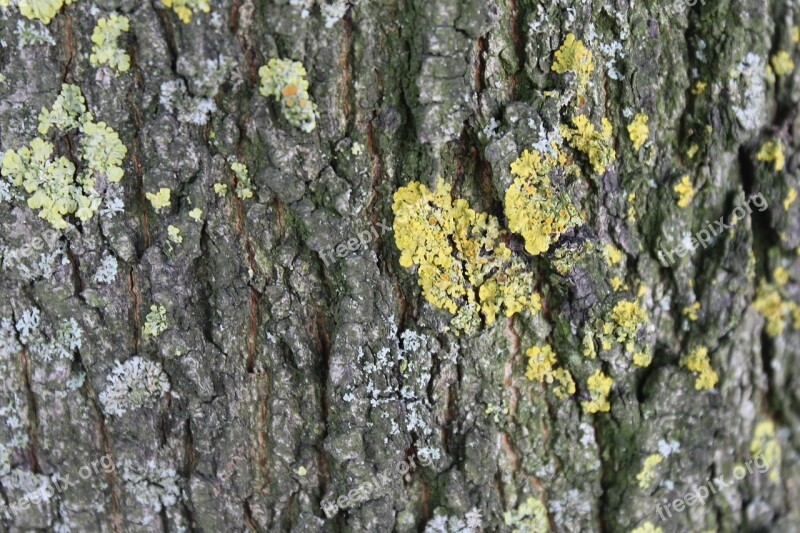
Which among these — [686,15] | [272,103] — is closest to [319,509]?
[272,103]

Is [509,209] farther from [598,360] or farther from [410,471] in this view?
[410,471]

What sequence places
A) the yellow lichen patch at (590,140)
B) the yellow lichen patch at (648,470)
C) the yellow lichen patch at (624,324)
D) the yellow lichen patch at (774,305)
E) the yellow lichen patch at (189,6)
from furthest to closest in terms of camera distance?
1. the yellow lichen patch at (774,305)
2. the yellow lichen patch at (648,470)
3. the yellow lichen patch at (624,324)
4. the yellow lichen patch at (590,140)
5. the yellow lichen patch at (189,6)

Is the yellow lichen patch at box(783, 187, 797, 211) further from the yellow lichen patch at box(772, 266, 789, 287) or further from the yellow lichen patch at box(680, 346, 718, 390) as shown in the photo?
the yellow lichen patch at box(680, 346, 718, 390)

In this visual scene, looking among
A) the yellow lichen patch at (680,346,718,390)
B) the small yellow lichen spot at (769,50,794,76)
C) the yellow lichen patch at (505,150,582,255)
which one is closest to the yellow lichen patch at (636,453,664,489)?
the yellow lichen patch at (680,346,718,390)

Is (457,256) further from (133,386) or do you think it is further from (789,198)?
(789,198)

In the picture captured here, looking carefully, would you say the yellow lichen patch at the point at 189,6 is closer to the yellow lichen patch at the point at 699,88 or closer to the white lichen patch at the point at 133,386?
the white lichen patch at the point at 133,386

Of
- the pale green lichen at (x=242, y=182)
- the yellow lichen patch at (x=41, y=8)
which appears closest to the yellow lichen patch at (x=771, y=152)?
the pale green lichen at (x=242, y=182)
